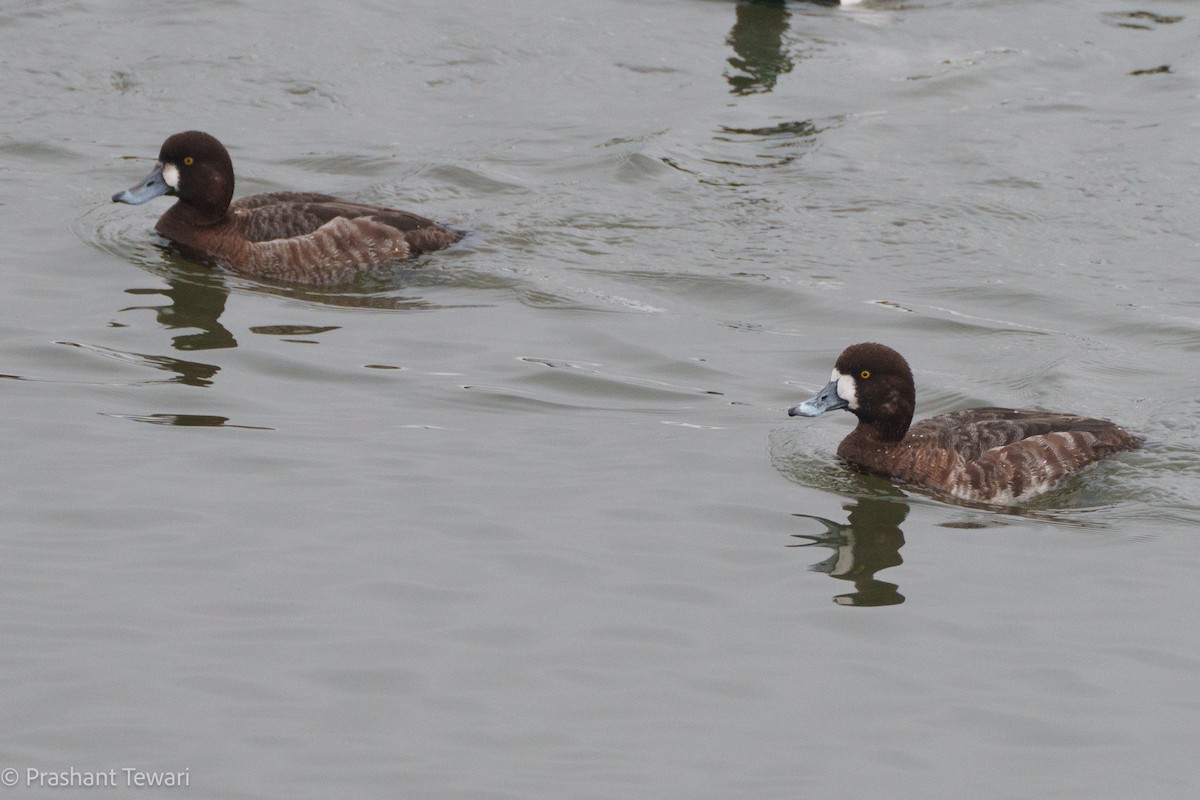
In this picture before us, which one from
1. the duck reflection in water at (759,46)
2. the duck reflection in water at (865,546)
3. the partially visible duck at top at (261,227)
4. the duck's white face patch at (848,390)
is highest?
the duck reflection in water at (759,46)

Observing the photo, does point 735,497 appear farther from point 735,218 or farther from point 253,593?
point 735,218

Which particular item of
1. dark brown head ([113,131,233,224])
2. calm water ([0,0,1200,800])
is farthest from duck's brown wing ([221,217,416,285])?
dark brown head ([113,131,233,224])

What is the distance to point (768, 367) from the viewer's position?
457 inches

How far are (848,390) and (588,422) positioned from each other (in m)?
1.58

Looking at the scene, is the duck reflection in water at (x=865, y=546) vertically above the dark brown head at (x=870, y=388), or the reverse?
the dark brown head at (x=870, y=388)

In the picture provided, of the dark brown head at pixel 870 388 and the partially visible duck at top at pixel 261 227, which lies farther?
the partially visible duck at top at pixel 261 227

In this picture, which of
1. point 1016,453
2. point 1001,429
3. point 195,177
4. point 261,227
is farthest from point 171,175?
point 1016,453

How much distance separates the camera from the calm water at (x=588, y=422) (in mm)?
6723

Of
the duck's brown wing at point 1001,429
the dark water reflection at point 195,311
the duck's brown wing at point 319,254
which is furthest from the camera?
the duck's brown wing at point 319,254

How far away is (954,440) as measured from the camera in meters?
10.0

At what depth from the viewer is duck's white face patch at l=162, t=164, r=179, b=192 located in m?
13.1

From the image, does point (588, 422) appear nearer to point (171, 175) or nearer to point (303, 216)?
point (303, 216)

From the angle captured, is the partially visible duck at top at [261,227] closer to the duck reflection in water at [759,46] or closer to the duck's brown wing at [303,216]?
the duck's brown wing at [303,216]

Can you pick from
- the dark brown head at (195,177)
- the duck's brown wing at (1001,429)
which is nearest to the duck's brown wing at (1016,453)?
the duck's brown wing at (1001,429)
